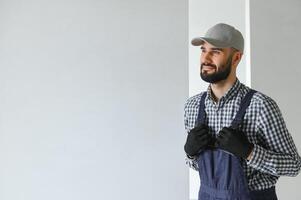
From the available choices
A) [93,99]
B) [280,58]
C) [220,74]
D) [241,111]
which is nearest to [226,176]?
[241,111]

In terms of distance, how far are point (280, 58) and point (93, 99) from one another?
111 cm

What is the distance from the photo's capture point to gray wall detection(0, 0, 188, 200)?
173 cm

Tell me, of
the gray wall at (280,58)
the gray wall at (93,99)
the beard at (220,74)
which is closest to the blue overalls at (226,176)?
the beard at (220,74)

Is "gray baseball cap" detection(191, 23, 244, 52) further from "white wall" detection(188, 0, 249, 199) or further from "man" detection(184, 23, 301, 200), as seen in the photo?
"white wall" detection(188, 0, 249, 199)

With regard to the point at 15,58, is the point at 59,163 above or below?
below

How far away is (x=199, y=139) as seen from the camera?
1112 mm

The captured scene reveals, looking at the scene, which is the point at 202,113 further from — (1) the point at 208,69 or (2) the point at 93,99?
(2) the point at 93,99

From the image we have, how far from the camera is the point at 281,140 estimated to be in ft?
3.60

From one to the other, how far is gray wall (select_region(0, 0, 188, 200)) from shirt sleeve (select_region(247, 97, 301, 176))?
0.74 metres

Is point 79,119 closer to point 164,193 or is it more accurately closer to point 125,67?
point 125,67

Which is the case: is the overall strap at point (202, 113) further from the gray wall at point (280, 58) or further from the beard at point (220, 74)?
the gray wall at point (280, 58)

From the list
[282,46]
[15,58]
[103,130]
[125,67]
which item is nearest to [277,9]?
[282,46]

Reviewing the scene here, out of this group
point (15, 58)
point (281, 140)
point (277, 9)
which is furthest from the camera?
point (277, 9)

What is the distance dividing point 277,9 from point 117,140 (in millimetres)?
1208
